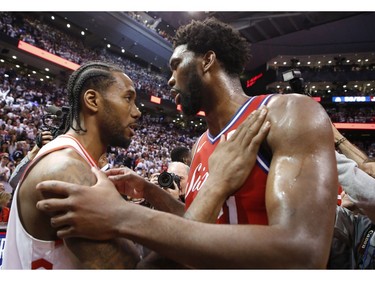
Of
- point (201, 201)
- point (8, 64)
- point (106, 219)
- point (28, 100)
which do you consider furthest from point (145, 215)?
point (8, 64)

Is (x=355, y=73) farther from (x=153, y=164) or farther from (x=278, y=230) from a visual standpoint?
(x=278, y=230)

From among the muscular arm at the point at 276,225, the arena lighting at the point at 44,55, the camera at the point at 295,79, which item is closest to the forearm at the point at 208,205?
the muscular arm at the point at 276,225

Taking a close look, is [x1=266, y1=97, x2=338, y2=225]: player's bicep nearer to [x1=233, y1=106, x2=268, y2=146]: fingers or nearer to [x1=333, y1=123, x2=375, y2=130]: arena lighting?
[x1=233, y1=106, x2=268, y2=146]: fingers

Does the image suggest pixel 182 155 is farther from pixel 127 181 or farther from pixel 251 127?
pixel 251 127

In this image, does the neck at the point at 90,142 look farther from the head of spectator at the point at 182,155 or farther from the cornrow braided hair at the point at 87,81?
the head of spectator at the point at 182,155

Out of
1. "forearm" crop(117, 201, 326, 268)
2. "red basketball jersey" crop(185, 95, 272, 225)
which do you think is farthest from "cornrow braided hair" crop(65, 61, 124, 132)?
"forearm" crop(117, 201, 326, 268)

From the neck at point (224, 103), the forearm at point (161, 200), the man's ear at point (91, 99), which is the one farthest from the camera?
the forearm at point (161, 200)

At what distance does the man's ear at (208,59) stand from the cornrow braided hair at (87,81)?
22.9 inches

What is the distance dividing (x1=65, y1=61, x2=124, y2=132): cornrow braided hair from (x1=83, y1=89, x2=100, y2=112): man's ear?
0.04 metres

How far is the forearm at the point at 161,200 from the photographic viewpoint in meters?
2.17

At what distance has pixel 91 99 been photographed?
77.7 inches

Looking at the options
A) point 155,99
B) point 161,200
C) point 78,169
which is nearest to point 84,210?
point 78,169

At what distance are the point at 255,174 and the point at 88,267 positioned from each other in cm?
79

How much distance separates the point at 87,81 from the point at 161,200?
36.4 inches
